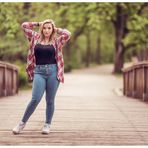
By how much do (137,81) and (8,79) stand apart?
4.27m

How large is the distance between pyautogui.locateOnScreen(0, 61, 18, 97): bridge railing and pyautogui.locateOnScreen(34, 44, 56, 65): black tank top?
7907mm

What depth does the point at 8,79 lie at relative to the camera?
18.3 meters

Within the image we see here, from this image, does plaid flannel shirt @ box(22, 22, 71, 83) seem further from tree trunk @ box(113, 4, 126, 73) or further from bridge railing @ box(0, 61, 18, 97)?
tree trunk @ box(113, 4, 126, 73)

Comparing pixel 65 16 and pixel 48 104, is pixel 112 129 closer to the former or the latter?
pixel 48 104

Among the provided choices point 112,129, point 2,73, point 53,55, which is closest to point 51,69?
point 53,55

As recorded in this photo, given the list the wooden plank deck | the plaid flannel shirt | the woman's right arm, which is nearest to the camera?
the wooden plank deck

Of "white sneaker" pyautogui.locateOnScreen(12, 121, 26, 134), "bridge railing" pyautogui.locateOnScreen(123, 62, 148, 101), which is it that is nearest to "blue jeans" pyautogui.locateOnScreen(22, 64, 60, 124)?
"white sneaker" pyautogui.locateOnScreen(12, 121, 26, 134)

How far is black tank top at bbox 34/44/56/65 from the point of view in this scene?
8227mm

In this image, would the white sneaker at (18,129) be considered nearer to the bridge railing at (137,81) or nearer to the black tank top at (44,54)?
the black tank top at (44,54)

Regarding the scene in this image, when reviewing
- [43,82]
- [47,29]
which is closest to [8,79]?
[43,82]

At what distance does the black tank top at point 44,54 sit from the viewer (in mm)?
8227

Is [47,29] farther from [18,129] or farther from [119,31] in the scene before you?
[119,31]

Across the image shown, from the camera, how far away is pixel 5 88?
57.5 ft

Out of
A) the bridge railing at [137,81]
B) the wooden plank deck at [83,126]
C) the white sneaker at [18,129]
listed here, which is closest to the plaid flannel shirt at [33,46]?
the white sneaker at [18,129]
